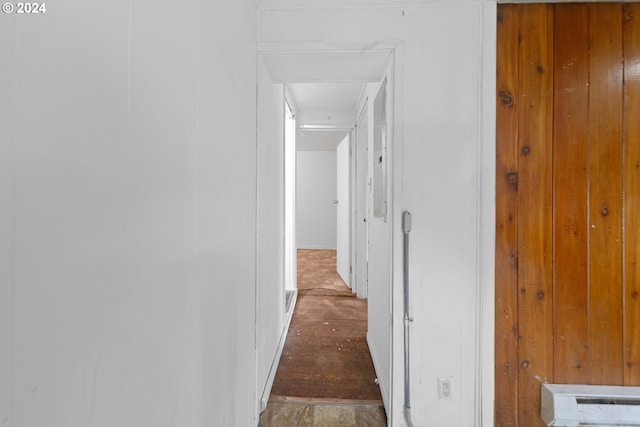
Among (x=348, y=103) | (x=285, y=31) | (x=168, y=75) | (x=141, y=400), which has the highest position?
(x=348, y=103)

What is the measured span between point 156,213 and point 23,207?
230 mm

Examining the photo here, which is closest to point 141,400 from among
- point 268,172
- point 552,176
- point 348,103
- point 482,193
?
point 268,172

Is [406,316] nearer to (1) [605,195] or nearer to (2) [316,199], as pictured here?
(1) [605,195]

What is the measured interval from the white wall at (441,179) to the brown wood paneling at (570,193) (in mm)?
334

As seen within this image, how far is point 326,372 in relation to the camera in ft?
5.77

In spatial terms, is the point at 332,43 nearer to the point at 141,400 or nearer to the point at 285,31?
the point at 285,31

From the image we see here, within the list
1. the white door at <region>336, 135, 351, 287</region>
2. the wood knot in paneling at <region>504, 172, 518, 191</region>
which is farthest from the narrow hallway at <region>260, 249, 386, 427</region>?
the wood knot in paneling at <region>504, 172, 518, 191</region>

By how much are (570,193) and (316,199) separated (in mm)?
4664

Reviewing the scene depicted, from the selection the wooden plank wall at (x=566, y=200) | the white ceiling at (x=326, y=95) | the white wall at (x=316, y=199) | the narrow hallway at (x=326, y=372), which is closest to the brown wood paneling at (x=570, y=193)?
the wooden plank wall at (x=566, y=200)

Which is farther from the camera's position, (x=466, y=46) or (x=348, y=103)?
(x=348, y=103)

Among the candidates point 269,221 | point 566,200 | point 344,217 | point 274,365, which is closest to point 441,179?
point 566,200

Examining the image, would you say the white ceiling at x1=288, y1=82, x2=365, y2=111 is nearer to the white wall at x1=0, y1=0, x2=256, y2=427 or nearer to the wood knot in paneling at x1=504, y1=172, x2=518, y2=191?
the wood knot in paneling at x1=504, y1=172, x2=518, y2=191

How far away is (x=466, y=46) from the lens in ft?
4.19

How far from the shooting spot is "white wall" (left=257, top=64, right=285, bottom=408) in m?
1.40
